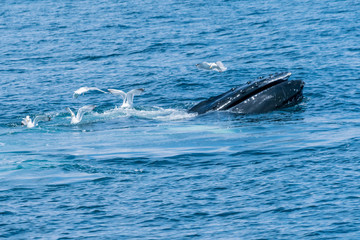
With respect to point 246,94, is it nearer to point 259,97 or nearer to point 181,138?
point 259,97

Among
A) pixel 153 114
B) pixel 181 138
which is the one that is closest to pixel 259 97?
pixel 181 138

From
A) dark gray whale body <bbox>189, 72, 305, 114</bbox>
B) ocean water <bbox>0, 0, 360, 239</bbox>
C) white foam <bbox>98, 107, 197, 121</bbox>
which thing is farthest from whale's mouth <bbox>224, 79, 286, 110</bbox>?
white foam <bbox>98, 107, 197, 121</bbox>

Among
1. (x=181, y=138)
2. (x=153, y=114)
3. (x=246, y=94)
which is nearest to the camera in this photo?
(x=181, y=138)

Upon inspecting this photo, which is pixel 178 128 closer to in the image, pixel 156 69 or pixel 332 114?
pixel 332 114

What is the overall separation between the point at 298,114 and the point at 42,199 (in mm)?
9233

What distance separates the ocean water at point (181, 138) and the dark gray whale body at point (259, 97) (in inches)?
13.2

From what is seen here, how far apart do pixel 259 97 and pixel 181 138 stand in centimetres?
327

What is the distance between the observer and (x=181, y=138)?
54.5 ft

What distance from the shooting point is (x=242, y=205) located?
1123 cm

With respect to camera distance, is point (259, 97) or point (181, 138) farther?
point (259, 97)

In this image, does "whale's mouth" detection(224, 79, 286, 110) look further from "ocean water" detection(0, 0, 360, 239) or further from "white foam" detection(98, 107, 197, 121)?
"white foam" detection(98, 107, 197, 121)

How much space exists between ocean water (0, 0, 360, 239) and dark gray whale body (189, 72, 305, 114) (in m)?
0.34

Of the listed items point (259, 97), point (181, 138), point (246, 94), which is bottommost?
point (181, 138)

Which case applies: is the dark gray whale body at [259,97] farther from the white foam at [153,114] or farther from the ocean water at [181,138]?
the white foam at [153,114]
